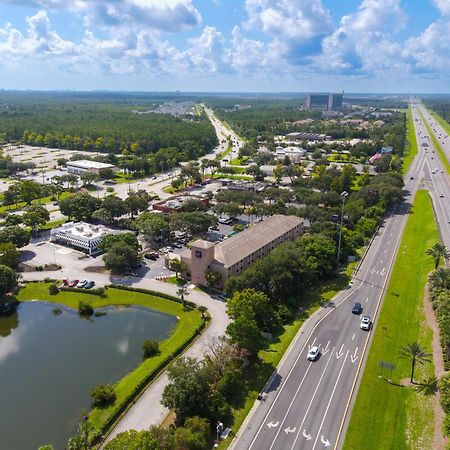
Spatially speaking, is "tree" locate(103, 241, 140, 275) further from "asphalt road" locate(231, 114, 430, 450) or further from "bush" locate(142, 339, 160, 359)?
"asphalt road" locate(231, 114, 430, 450)

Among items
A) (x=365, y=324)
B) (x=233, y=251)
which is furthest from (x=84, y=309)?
(x=365, y=324)

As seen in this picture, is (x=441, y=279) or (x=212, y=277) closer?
(x=441, y=279)

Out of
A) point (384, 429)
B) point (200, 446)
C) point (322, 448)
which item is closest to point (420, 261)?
point (384, 429)

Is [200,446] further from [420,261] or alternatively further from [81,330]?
[420,261]

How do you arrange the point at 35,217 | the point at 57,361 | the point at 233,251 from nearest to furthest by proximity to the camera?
the point at 57,361, the point at 233,251, the point at 35,217

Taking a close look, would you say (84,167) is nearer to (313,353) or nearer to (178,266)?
(178,266)
